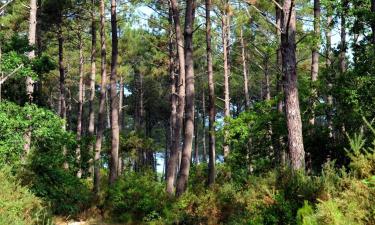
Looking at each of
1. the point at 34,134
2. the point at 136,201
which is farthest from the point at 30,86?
the point at 136,201

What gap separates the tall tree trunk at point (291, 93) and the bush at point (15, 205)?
508cm

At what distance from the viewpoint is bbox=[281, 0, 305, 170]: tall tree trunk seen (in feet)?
31.0

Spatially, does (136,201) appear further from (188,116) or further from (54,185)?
(188,116)

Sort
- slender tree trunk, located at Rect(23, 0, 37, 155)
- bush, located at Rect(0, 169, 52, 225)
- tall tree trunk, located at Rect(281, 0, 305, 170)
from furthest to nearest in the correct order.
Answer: slender tree trunk, located at Rect(23, 0, 37, 155) → tall tree trunk, located at Rect(281, 0, 305, 170) → bush, located at Rect(0, 169, 52, 225)

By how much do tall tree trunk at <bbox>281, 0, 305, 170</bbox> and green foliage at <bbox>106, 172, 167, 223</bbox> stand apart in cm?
617

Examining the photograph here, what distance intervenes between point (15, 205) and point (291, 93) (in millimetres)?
6043

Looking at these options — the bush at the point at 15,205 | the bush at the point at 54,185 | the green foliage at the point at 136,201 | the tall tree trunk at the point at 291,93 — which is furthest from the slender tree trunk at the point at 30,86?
the tall tree trunk at the point at 291,93

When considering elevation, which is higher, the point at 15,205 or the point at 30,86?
the point at 30,86

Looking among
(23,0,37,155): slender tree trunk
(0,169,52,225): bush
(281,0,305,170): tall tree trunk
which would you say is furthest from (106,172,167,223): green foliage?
(281,0,305,170): tall tree trunk

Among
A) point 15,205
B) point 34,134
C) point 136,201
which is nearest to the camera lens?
point 15,205

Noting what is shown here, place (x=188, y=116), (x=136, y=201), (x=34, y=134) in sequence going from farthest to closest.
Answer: (x=136, y=201) < (x=188, y=116) < (x=34, y=134)

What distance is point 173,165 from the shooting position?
1631 cm

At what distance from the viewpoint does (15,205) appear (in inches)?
340

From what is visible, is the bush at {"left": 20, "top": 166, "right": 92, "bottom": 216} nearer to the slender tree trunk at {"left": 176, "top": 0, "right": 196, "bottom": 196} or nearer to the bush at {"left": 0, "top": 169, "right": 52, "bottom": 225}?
the bush at {"left": 0, "top": 169, "right": 52, "bottom": 225}
